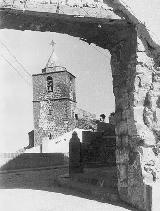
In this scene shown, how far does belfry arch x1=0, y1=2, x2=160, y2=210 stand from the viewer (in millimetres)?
5258

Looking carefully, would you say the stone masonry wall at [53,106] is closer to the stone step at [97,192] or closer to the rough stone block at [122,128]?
the stone step at [97,192]

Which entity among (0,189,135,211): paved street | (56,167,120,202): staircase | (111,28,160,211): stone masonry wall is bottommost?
(0,189,135,211): paved street

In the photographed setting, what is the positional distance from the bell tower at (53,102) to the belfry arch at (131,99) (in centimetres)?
3750

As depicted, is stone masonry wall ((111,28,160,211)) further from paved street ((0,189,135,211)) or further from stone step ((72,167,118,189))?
stone step ((72,167,118,189))

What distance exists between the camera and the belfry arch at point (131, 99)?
5258 millimetres

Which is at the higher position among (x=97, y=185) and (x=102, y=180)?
(x=102, y=180)

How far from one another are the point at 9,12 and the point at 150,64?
2.38 meters

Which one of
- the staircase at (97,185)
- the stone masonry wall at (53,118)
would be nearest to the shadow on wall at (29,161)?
the staircase at (97,185)

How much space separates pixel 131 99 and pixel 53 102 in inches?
1587

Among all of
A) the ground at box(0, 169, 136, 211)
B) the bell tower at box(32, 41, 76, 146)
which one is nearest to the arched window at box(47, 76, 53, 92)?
the bell tower at box(32, 41, 76, 146)

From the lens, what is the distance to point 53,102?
1796 inches

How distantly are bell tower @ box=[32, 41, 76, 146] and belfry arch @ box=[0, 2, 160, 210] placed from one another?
123 feet

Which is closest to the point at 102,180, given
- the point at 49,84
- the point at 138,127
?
the point at 138,127

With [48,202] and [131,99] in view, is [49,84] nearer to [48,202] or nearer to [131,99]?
[48,202]
